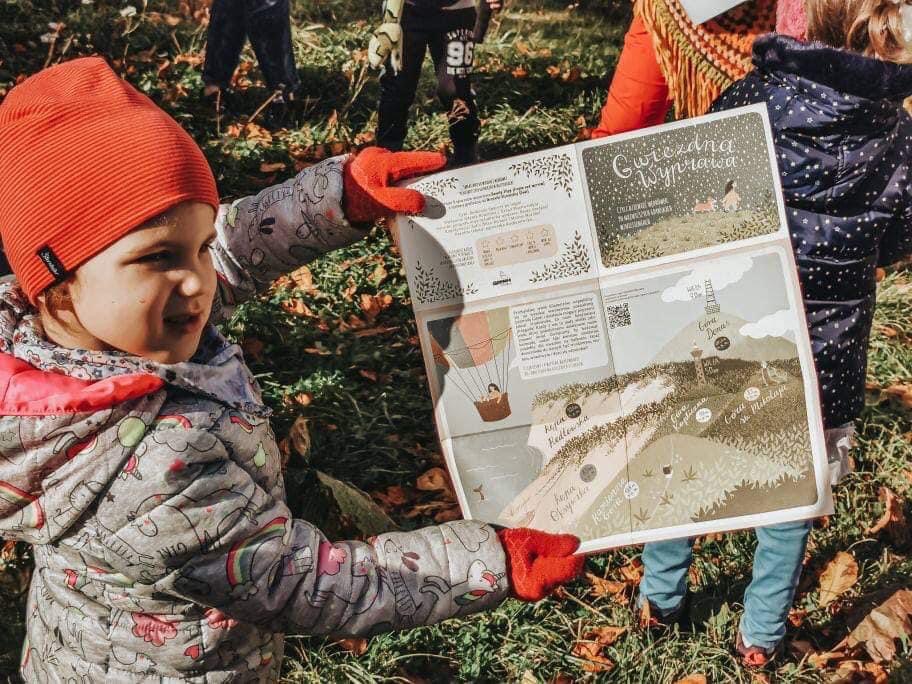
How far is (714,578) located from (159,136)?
2125mm

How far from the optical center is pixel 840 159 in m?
1.74

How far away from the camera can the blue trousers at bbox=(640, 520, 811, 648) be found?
2219 millimetres

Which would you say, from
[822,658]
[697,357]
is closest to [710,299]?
[697,357]

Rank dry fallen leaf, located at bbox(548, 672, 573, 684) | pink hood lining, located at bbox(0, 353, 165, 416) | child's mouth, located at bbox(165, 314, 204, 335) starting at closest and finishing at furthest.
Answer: pink hood lining, located at bbox(0, 353, 165, 416)
child's mouth, located at bbox(165, 314, 204, 335)
dry fallen leaf, located at bbox(548, 672, 573, 684)

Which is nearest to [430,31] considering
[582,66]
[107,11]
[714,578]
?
A: [582,66]

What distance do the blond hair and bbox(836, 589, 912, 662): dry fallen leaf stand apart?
5.56 ft

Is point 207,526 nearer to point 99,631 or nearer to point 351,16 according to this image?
point 99,631

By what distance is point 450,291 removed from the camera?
63.1 inches

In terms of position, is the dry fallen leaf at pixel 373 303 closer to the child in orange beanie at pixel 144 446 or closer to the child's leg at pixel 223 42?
the child's leg at pixel 223 42

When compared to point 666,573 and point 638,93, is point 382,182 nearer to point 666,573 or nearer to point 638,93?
point 638,93

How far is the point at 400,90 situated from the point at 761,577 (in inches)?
109

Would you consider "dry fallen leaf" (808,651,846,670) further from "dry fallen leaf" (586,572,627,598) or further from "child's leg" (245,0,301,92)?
"child's leg" (245,0,301,92)

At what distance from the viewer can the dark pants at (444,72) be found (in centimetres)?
398

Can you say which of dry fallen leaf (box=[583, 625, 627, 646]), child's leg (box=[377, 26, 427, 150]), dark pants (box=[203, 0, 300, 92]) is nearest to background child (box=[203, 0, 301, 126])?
dark pants (box=[203, 0, 300, 92])
